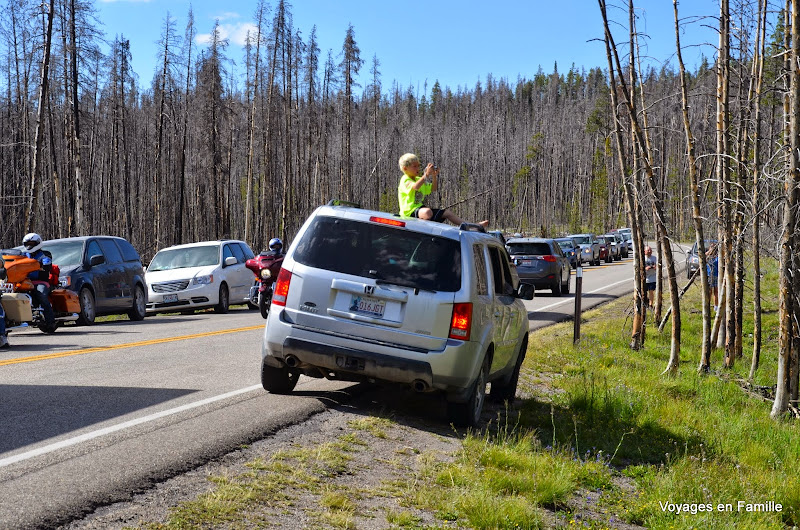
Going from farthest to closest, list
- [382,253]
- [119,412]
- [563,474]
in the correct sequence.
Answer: [382,253]
[119,412]
[563,474]

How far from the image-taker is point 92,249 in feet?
59.1

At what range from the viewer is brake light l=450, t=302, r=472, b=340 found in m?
7.29

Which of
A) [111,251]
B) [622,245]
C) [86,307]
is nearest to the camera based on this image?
[86,307]

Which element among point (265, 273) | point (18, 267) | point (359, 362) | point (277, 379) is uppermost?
point (18, 267)

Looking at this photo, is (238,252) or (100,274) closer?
(100,274)

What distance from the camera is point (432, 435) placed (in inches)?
293

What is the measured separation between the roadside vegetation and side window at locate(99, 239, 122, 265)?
10.9 metres

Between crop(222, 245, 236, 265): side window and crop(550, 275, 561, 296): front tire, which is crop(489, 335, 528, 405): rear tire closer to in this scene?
crop(222, 245, 236, 265): side window

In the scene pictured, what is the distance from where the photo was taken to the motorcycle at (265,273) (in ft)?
58.0

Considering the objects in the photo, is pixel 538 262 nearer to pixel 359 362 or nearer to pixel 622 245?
pixel 359 362

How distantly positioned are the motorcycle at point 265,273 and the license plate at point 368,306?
10259mm

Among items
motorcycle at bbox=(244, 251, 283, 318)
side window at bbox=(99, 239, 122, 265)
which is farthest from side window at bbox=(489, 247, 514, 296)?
side window at bbox=(99, 239, 122, 265)

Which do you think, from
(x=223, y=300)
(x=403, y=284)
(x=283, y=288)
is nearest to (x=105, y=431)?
(x=283, y=288)

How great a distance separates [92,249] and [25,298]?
375 centimetres
